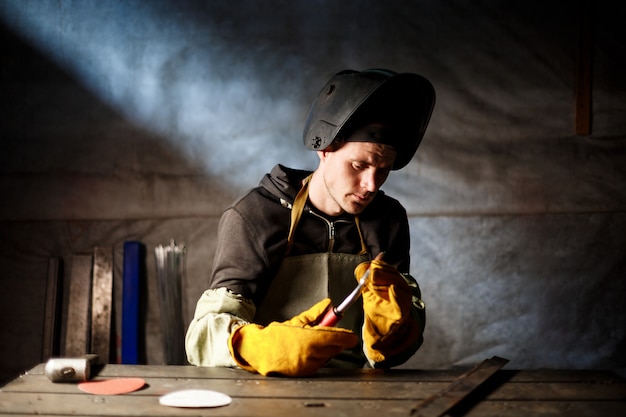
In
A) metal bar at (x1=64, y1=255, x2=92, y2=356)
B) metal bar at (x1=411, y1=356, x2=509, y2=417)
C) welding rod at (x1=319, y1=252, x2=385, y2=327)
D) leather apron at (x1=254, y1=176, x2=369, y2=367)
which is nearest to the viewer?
metal bar at (x1=411, y1=356, x2=509, y2=417)

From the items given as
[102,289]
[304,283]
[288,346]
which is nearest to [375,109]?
[304,283]

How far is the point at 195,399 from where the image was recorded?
6.25ft

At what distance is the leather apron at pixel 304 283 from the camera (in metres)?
2.66

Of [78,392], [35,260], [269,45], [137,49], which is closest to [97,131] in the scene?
[137,49]

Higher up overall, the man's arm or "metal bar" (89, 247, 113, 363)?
"metal bar" (89, 247, 113, 363)

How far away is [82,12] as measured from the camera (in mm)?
4715

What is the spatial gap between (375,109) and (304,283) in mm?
704

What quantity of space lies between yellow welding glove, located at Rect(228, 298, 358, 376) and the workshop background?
251cm

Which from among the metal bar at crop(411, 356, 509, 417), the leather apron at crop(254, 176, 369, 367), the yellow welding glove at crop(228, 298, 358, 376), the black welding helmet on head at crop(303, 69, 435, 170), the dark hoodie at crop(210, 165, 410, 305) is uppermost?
the black welding helmet on head at crop(303, 69, 435, 170)

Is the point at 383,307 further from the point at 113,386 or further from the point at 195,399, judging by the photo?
the point at 113,386

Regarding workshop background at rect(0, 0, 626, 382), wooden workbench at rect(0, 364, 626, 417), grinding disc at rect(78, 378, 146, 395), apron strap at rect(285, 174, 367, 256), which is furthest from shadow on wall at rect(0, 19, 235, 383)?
grinding disc at rect(78, 378, 146, 395)

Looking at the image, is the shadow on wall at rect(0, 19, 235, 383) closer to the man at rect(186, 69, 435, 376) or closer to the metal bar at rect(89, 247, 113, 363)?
the metal bar at rect(89, 247, 113, 363)

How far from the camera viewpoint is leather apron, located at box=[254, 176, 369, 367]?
105 inches

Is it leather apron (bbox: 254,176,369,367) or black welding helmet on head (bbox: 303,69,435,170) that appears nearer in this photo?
black welding helmet on head (bbox: 303,69,435,170)
